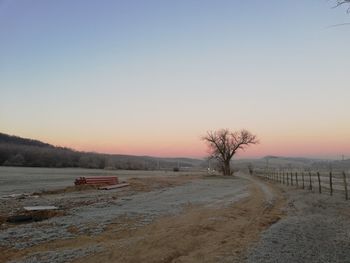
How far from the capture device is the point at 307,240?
12.3 metres

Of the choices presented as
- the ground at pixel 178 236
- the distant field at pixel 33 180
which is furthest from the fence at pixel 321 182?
the distant field at pixel 33 180

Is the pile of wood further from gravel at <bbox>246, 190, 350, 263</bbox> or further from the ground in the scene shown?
gravel at <bbox>246, 190, 350, 263</bbox>

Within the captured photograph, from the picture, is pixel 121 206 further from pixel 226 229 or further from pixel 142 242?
pixel 142 242

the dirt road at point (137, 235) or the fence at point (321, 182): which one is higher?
the fence at point (321, 182)

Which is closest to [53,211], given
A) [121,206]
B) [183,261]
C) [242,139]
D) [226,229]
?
[121,206]

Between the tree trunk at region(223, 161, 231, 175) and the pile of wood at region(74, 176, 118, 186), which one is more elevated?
the tree trunk at region(223, 161, 231, 175)

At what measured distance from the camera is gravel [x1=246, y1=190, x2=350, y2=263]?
405 inches

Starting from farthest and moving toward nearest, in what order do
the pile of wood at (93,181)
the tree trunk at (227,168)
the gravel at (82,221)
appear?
the tree trunk at (227,168), the pile of wood at (93,181), the gravel at (82,221)

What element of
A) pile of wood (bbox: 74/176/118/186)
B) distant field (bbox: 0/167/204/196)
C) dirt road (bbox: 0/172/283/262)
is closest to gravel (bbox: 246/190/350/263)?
dirt road (bbox: 0/172/283/262)

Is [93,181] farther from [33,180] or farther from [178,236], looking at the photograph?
[178,236]

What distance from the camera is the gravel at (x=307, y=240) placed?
33.7 feet

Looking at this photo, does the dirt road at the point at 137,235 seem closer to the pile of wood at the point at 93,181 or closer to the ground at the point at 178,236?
the ground at the point at 178,236

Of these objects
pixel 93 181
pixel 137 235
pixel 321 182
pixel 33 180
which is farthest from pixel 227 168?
pixel 137 235

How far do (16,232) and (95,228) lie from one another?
8.06ft
